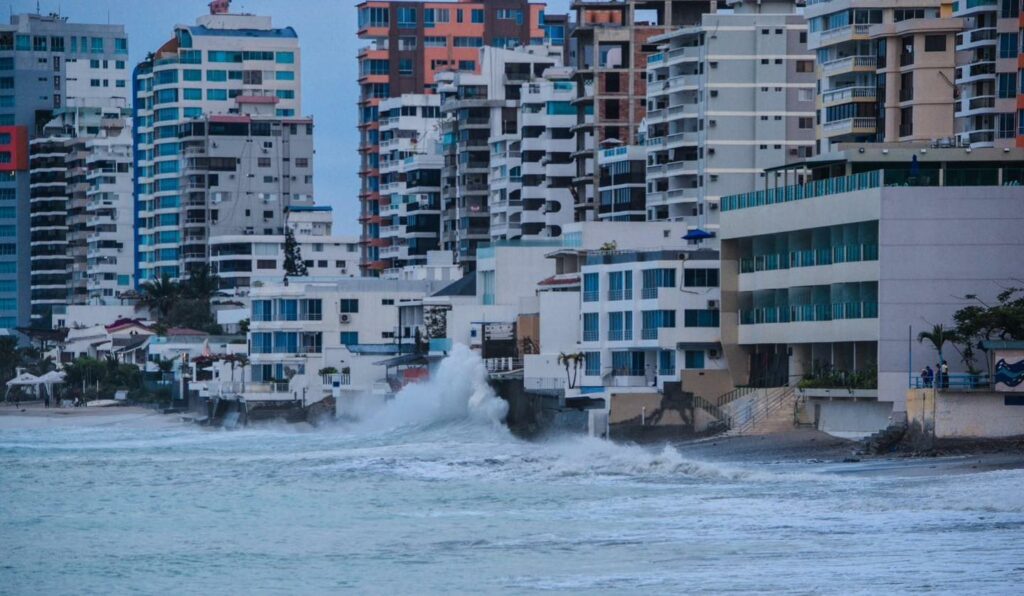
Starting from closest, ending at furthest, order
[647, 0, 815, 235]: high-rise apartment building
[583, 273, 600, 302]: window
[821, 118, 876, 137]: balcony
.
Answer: [583, 273, 600, 302]: window, [821, 118, 876, 137]: balcony, [647, 0, 815, 235]: high-rise apartment building

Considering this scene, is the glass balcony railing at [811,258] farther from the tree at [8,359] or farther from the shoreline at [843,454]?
the tree at [8,359]

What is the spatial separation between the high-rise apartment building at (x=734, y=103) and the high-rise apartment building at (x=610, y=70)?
1143cm

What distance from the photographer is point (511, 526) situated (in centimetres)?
5144

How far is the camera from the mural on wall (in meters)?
61.3

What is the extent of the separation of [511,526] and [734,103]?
63.0 meters

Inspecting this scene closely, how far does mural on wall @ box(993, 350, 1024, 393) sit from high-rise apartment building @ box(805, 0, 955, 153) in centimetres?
3596

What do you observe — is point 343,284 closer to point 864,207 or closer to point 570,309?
point 570,309

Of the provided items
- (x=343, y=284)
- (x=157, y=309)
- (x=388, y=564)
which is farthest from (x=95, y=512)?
(x=157, y=309)

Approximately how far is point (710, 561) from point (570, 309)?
45.8 meters

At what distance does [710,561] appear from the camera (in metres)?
43.1

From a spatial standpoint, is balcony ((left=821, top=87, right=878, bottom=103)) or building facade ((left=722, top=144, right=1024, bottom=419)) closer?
building facade ((left=722, top=144, right=1024, bottom=419))

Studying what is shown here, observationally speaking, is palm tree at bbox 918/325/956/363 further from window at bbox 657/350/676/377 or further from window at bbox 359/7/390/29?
window at bbox 359/7/390/29

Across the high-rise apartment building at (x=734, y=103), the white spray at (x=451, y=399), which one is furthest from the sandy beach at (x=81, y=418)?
the high-rise apartment building at (x=734, y=103)

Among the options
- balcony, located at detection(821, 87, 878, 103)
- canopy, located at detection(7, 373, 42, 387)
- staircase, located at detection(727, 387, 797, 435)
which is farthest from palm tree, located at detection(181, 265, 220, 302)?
staircase, located at detection(727, 387, 797, 435)
